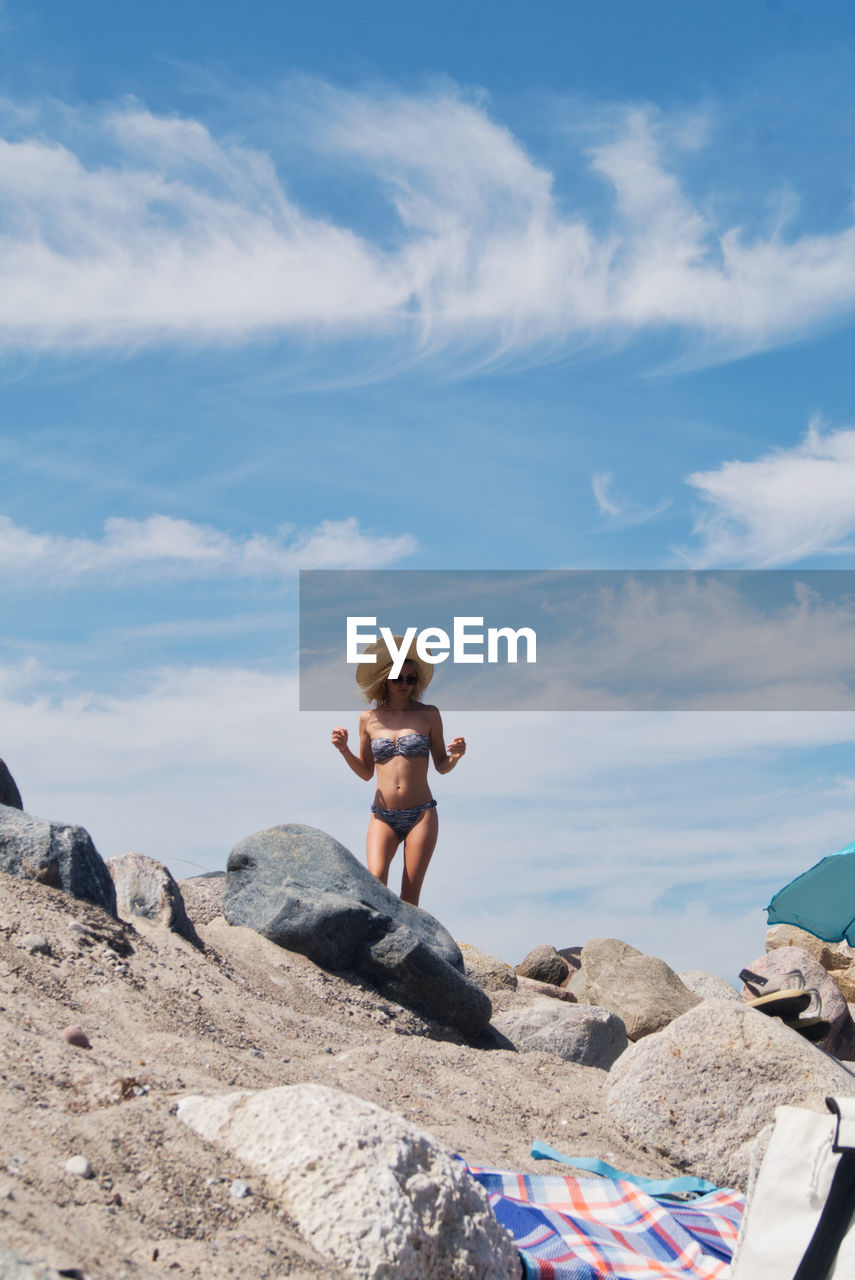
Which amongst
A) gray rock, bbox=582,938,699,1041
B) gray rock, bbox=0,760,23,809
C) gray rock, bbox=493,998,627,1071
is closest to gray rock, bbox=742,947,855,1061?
gray rock, bbox=582,938,699,1041

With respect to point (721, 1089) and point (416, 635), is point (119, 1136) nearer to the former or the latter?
point (721, 1089)

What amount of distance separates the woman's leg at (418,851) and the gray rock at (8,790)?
335 centimetres

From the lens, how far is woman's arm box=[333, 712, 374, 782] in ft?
31.3

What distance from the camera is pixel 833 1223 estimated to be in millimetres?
3215

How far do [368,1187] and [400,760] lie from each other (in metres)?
6.42

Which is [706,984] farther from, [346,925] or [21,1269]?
[21,1269]

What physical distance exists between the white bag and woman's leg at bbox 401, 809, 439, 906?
6.07m

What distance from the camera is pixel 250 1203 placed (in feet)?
10.0

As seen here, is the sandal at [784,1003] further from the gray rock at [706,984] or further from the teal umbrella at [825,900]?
the teal umbrella at [825,900]

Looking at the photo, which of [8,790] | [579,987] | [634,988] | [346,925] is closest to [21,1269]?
[346,925]

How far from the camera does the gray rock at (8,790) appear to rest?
24.5 feet

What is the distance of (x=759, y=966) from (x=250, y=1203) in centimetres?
1238

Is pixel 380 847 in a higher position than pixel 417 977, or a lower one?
higher

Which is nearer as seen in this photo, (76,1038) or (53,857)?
(76,1038)
